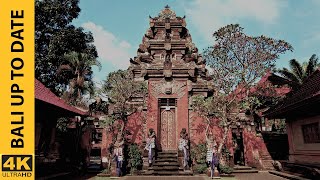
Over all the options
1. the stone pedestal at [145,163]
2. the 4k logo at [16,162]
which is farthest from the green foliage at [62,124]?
the 4k logo at [16,162]

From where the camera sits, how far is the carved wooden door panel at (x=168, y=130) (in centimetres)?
1786

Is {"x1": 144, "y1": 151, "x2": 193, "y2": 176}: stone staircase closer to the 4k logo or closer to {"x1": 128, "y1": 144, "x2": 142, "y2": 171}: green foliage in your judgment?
{"x1": 128, "y1": 144, "x2": 142, "y2": 171}: green foliage

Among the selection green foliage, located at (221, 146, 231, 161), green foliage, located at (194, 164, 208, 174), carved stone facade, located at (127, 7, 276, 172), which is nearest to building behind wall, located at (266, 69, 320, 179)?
carved stone facade, located at (127, 7, 276, 172)

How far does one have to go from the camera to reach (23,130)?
4348 mm

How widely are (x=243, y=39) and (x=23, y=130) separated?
1665 centimetres

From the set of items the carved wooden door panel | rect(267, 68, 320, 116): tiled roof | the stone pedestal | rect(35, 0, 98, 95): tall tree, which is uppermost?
rect(35, 0, 98, 95): tall tree

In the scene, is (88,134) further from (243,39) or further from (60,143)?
(243,39)

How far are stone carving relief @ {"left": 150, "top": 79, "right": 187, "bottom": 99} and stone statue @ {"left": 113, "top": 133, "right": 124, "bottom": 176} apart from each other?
4.14 meters

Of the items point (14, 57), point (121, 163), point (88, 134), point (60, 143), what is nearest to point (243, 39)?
point (121, 163)

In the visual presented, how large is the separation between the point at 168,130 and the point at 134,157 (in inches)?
119

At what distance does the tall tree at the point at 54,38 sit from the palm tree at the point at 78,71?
1293mm

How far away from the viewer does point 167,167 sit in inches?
620

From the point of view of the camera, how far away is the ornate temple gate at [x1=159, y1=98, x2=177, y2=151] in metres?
17.9

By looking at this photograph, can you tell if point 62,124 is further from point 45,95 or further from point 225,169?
point 225,169
